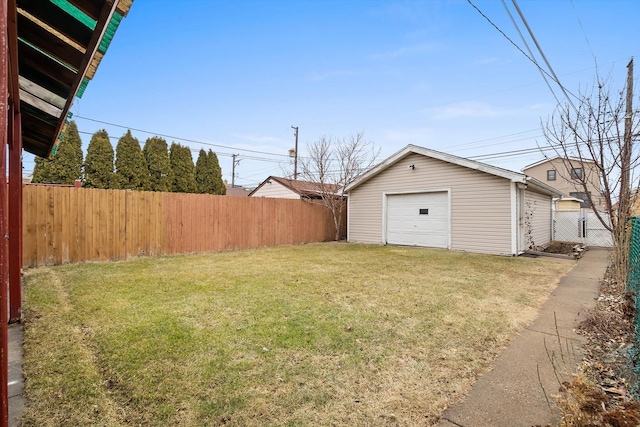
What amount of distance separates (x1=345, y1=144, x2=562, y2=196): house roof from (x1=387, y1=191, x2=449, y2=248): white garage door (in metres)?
1.21

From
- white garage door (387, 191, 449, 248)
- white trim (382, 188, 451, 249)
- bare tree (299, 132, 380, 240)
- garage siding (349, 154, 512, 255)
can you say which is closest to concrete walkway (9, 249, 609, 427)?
garage siding (349, 154, 512, 255)

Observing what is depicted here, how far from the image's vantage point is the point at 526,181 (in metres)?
9.09

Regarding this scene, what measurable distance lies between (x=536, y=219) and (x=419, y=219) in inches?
173

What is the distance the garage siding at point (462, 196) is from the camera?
9.48m

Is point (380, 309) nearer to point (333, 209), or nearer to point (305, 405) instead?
point (305, 405)

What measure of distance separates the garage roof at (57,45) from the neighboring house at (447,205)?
10.0 meters

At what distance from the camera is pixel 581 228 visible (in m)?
12.9

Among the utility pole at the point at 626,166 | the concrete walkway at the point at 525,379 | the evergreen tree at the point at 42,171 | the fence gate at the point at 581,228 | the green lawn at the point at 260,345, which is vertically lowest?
the concrete walkway at the point at 525,379

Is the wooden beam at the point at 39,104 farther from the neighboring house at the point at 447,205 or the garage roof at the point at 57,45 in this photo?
the neighboring house at the point at 447,205

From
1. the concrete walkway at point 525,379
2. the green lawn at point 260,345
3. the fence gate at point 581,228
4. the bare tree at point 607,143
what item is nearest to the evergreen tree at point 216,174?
the green lawn at point 260,345

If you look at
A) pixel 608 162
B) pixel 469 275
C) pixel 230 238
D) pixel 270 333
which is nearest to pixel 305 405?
pixel 270 333

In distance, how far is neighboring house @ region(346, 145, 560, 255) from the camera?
948cm

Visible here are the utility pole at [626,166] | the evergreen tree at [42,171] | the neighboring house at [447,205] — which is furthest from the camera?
the evergreen tree at [42,171]

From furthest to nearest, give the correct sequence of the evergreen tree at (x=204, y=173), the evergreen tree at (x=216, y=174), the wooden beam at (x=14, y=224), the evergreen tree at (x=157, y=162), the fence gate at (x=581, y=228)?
the evergreen tree at (x=216, y=174), the evergreen tree at (x=204, y=173), the evergreen tree at (x=157, y=162), the fence gate at (x=581, y=228), the wooden beam at (x=14, y=224)
